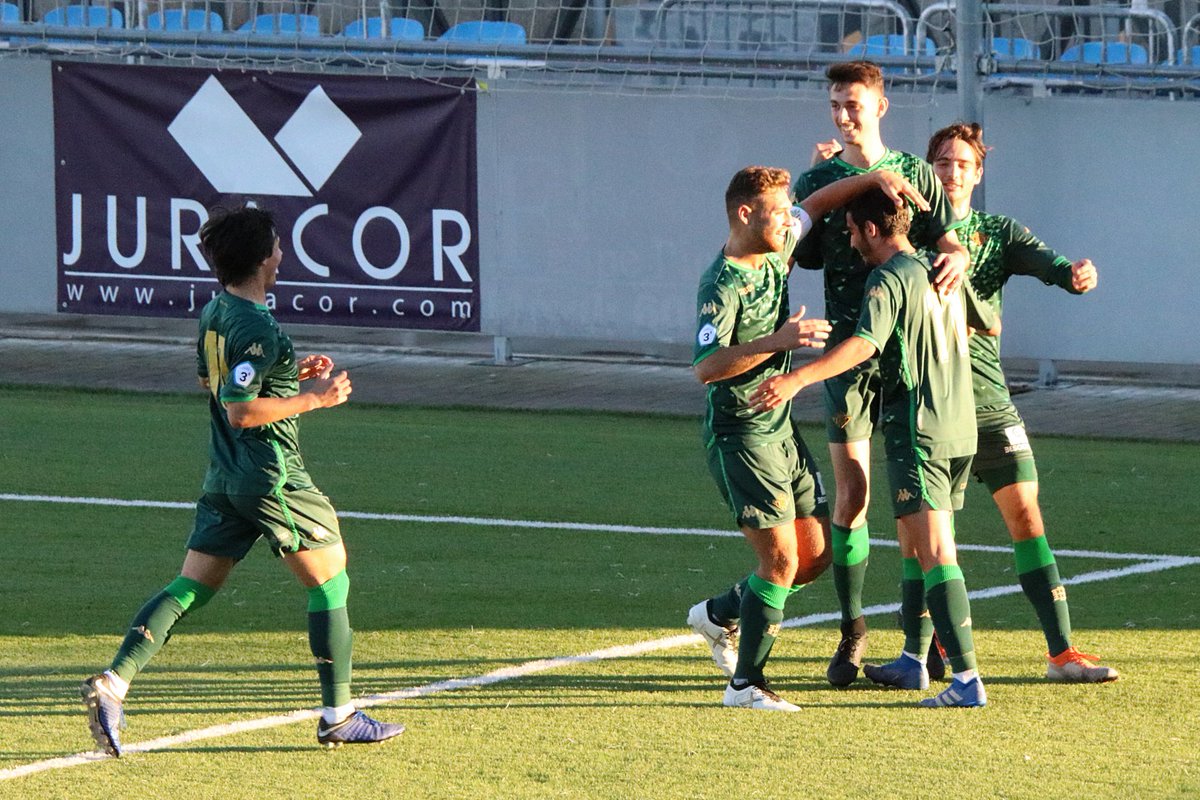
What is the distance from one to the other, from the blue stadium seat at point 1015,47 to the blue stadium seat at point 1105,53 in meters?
0.29

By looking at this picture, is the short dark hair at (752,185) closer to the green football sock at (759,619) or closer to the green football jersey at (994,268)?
the green football jersey at (994,268)

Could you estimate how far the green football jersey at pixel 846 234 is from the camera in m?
6.83

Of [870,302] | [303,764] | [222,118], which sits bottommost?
[303,764]

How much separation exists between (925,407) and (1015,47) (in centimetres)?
910

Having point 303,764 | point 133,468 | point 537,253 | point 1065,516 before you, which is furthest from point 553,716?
point 537,253

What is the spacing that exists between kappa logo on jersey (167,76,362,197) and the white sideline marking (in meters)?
5.45

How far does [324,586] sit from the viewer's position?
6.02 metres

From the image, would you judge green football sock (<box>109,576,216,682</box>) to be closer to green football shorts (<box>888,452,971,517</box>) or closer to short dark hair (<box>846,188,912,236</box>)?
green football shorts (<box>888,452,971,517</box>)

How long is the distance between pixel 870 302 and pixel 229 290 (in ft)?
6.23

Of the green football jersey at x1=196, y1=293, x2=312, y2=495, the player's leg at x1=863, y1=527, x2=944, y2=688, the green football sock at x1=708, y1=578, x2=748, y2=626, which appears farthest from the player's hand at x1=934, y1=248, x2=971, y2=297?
the green football jersey at x1=196, y1=293, x2=312, y2=495

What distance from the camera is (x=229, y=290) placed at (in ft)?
19.6

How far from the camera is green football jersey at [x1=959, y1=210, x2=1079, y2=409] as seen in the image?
695cm

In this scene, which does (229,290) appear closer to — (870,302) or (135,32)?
(870,302)

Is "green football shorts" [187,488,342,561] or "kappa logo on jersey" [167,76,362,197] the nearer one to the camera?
"green football shorts" [187,488,342,561]
